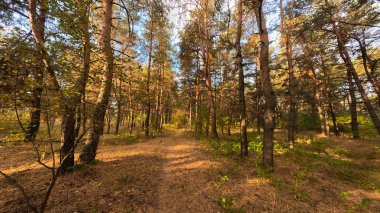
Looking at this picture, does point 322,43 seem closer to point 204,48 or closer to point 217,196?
point 204,48

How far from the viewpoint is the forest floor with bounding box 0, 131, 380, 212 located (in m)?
3.57

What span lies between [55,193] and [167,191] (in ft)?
8.82

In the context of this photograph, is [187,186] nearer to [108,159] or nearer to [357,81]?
[108,159]

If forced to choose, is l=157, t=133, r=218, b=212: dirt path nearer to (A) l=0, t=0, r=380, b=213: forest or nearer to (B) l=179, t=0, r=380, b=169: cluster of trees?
(A) l=0, t=0, r=380, b=213: forest

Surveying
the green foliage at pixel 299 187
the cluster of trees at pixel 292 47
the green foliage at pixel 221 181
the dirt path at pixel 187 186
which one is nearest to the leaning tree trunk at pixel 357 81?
the cluster of trees at pixel 292 47

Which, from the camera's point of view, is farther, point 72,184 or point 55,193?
point 72,184

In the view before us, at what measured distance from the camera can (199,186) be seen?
179 inches

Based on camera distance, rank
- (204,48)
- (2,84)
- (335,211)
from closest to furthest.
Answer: (2,84)
(335,211)
(204,48)

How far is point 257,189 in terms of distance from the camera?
4.26m

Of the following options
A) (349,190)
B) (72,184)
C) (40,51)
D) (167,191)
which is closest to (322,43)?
(349,190)

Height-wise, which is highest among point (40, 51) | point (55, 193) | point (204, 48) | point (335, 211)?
point (204, 48)

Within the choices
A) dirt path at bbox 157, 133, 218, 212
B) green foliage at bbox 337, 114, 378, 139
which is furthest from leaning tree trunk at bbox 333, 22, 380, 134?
dirt path at bbox 157, 133, 218, 212

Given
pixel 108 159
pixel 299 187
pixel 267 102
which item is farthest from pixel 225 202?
pixel 108 159

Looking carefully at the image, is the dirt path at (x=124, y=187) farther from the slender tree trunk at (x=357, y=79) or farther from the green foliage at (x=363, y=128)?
the green foliage at (x=363, y=128)
